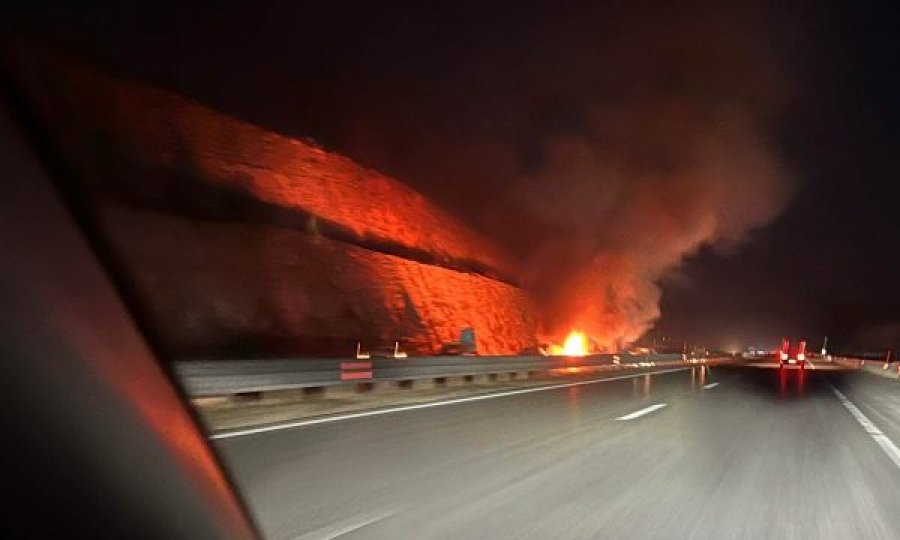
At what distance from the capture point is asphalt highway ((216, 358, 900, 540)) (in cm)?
686

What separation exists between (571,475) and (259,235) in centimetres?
2682

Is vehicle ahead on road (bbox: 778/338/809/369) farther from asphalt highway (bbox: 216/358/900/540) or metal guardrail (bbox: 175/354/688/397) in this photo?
asphalt highway (bbox: 216/358/900/540)

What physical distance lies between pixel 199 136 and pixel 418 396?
1868 cm

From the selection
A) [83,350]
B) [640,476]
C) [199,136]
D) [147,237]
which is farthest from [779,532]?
[199,136]

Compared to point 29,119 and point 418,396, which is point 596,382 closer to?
point 418,396

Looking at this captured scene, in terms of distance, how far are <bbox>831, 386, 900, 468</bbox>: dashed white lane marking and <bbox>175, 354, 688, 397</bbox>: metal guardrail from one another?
9.07 meters

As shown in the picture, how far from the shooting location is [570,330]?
1997 inches

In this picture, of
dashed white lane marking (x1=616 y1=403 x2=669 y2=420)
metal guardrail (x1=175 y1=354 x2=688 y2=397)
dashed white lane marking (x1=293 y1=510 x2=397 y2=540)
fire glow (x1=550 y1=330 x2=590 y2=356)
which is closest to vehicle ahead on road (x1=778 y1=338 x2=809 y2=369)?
fire glow (x1=550 y1=330 x2=590 y2=356)

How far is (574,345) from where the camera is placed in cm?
5006

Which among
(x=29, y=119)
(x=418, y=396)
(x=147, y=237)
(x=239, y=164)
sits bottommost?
(x=418, y=396)

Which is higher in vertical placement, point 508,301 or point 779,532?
point 508,301

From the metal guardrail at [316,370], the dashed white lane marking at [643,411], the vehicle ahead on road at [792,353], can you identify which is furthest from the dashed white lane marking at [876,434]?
the vehicle ahead on road at [792,353]

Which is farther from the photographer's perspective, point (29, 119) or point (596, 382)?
point (596, 382)

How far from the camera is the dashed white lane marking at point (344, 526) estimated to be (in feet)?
20.7
